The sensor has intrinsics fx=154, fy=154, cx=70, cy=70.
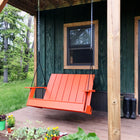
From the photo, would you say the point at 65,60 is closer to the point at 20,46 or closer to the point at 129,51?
the point at 129,51

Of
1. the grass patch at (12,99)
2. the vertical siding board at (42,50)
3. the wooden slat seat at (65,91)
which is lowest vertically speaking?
the grass patch at (12,99)

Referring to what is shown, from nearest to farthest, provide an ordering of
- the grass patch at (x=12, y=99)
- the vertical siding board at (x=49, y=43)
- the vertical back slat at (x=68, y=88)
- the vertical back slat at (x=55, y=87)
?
the vertical back slat at (x=68, y=88) < the vertical back slat at (x=55, y=87) < the grass patch at (x=12, y=99) < the vertical siding board at (x=49, y=43)

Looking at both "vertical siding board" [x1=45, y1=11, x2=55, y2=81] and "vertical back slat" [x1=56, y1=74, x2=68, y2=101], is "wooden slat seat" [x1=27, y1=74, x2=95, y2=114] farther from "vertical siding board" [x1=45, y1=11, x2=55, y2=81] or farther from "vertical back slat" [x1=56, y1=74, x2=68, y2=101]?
"vertical siding board" [x1=45, y1=11, x2=55, y2=81]

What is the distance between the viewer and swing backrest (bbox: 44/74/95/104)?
3.00 metres

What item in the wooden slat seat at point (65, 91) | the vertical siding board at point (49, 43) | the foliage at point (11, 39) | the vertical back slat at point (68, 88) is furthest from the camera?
the foliage at point (11, 39)

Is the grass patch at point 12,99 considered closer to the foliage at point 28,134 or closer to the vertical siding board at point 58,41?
the vertical siding board at point 58,41

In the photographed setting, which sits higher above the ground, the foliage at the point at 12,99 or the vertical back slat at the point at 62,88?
the vertical back slat at the point at 62,88

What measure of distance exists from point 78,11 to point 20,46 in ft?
21.2

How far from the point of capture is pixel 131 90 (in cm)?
330

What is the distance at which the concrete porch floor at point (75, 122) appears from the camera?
235cm

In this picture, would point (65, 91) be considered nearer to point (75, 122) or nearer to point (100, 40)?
point (75, 122)

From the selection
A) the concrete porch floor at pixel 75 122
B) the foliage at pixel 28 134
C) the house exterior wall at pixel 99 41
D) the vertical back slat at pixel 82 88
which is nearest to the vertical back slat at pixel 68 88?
the vertical back slat at pixel 82 88

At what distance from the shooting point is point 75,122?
9.18 feet

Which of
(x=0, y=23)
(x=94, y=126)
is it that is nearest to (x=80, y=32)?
(x=94, y=126)
